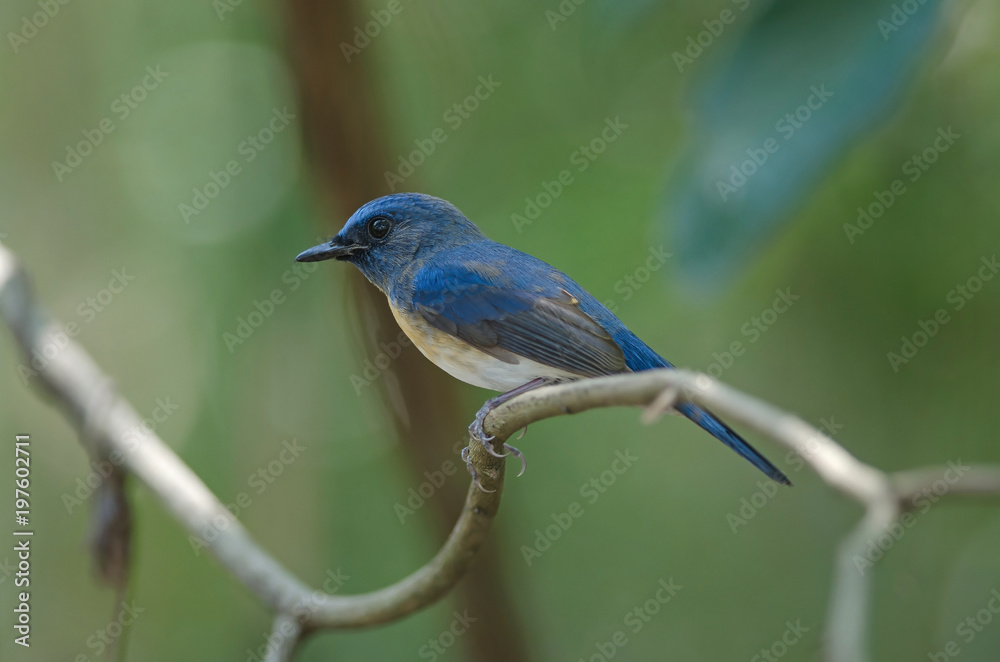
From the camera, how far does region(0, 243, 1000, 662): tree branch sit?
3.69 ft

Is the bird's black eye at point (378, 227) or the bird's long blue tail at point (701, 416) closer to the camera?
the bird's long blue tail at point (701, 416)

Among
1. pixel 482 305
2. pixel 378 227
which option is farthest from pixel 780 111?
pixel 378 227

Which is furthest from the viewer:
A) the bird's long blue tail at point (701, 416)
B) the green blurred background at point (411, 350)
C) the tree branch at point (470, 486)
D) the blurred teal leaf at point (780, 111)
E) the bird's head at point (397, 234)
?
the green blurred background at point (411, 350)

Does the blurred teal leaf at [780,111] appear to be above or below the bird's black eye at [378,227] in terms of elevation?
above

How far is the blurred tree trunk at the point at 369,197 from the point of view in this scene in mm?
3594

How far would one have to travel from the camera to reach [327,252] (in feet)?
8.73

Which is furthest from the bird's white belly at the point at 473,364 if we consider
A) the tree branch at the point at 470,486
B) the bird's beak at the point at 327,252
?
the tree branch at the point at 470,486

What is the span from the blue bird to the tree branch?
1.46 feet

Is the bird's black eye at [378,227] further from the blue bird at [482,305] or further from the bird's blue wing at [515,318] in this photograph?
the bird's blue wing at [515,318]

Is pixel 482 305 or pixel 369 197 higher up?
pixel 482 305

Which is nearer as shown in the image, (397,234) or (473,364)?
(473,364)

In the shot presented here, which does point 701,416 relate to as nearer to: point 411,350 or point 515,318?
point 515,318

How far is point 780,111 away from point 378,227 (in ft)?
4.01

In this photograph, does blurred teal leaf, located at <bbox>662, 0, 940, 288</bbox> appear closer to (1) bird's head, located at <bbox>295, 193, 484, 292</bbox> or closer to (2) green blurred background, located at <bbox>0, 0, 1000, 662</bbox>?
(1) bird's head, located at <bbox>295, 193, 484, 292</bbox>
